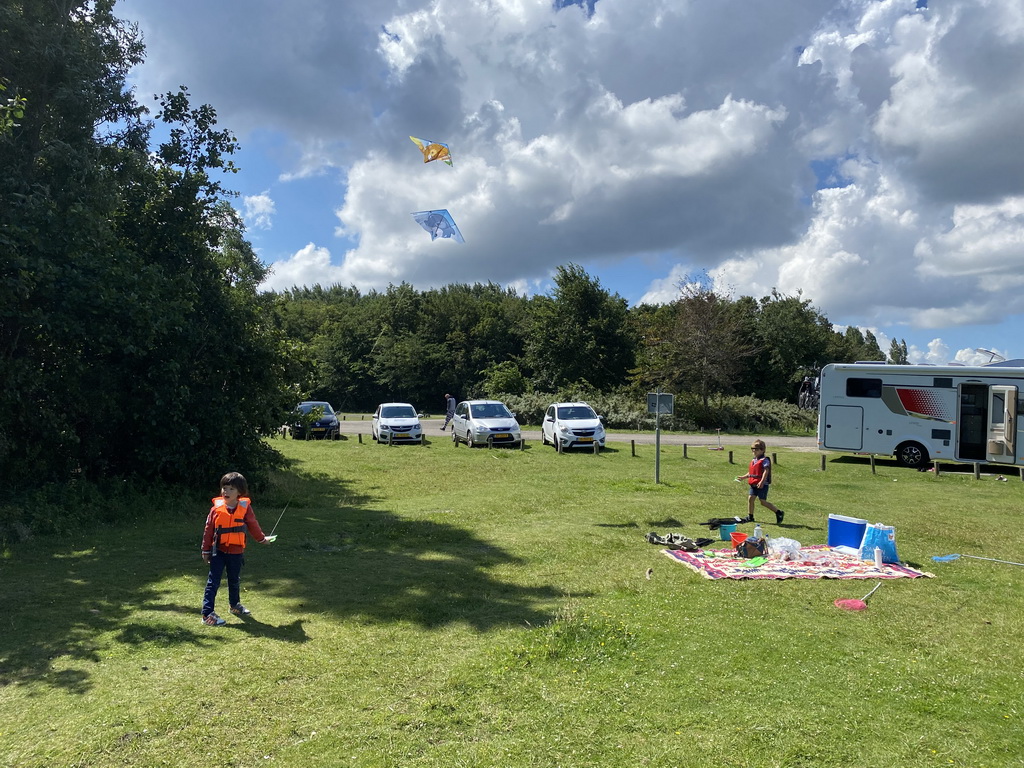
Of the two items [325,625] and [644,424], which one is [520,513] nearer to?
[325,625]

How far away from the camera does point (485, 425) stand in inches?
1019

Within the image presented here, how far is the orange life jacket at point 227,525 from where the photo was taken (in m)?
6.64

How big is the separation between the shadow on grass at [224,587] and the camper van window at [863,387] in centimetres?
1527

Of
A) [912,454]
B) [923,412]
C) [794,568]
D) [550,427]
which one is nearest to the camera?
[794,568]

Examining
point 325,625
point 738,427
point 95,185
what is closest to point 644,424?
point 738,427

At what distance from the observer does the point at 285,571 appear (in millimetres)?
8570

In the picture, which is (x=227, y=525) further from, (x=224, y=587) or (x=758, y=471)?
(x=758, y=471)

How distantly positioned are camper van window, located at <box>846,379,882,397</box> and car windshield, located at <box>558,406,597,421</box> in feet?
27.1

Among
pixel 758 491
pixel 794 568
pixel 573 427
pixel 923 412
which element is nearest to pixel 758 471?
pixel 758 491

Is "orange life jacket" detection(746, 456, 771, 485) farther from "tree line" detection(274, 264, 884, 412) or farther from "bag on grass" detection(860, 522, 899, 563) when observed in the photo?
"tree line" detection(274, 264, 884, 412)

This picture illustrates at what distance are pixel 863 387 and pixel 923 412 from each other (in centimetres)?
171

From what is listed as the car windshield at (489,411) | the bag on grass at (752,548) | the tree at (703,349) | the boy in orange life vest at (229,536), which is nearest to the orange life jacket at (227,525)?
the boy in orange life vest at (229,536)

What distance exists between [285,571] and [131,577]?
169cm

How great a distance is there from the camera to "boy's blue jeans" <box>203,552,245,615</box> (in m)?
6.49
